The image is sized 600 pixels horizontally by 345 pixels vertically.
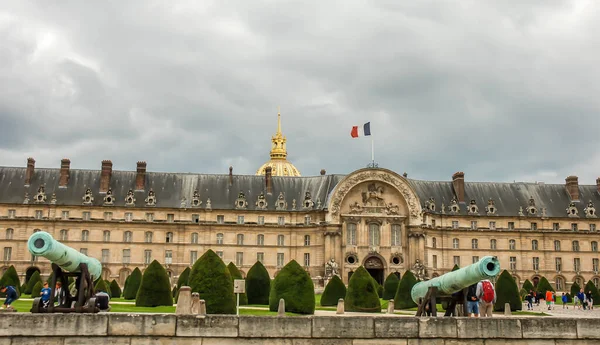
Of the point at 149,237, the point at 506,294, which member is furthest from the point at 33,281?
the point at 506,294

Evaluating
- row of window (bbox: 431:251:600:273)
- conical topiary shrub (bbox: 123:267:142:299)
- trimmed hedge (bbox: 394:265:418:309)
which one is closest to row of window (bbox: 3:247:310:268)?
row of window (bbox: 431:251:600:273)

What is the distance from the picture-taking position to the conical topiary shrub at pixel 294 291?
33156mm

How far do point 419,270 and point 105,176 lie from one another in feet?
118

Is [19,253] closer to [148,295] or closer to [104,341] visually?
[148,295]

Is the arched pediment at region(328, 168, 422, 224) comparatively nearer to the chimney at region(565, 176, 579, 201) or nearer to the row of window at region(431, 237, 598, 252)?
the row of window at region(431, 237, 598, 252)

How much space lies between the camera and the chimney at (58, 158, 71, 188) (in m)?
68.9

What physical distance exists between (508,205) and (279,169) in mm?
64230

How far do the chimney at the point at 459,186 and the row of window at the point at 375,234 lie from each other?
9.94 meters

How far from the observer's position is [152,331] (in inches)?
647

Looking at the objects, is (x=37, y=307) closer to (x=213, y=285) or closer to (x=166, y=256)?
(x=213, y=285)

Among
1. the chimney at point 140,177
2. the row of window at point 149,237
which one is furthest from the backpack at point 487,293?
the chimney at point 140,177

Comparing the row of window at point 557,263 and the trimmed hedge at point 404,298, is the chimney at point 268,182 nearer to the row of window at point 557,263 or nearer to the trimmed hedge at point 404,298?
the row of window at point 557,263

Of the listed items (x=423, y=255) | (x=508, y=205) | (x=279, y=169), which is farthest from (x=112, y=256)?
(x=279, y=169)

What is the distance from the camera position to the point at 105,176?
69.4 meters
